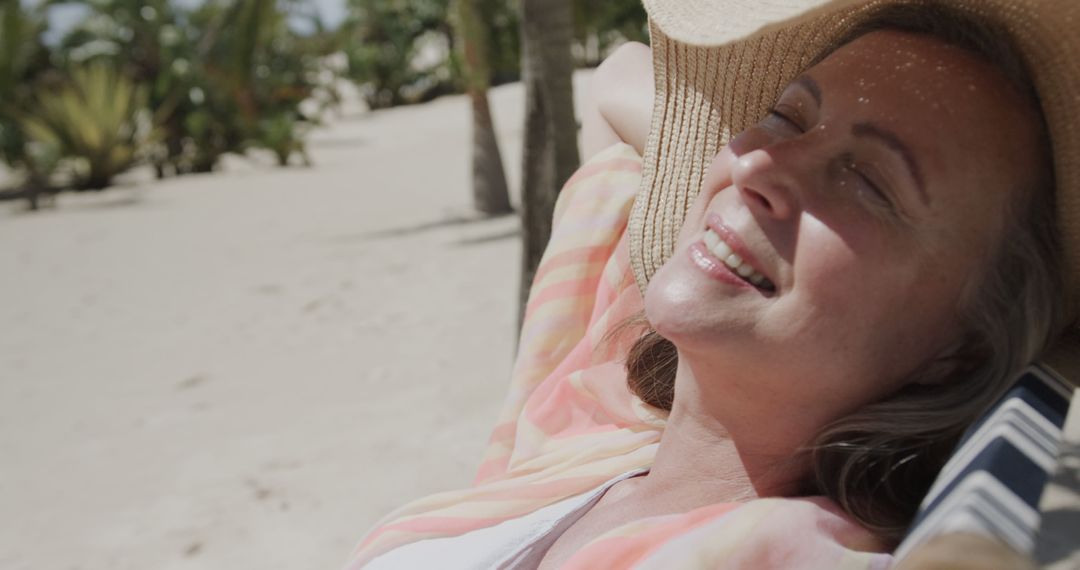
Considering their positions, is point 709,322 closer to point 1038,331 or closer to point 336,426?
point 1038,331

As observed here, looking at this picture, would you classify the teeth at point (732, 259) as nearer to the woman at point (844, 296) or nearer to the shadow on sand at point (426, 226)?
the woman at point (844, 296)

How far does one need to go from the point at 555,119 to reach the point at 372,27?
2881 centimetres

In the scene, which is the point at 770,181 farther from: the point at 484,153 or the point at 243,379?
the point at 484,153

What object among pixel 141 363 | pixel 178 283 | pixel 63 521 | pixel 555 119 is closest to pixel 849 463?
pixel 555 119

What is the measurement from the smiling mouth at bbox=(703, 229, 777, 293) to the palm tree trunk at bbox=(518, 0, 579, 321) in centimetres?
229

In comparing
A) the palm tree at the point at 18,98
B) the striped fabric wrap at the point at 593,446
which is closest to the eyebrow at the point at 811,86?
the striped fabric wrap at the point at 593,446

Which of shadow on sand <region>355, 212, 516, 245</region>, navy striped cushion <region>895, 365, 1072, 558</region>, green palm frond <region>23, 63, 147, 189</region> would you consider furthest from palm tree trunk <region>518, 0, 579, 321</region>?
green palm frond <region>23, 63, 147, 189</region>

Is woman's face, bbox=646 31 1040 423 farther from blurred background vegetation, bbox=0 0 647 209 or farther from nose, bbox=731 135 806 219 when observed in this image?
blurred background vegetation, bbox=0 0 647 209

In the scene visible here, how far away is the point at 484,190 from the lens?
32.1 ft

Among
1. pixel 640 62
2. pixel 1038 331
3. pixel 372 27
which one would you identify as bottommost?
pixel 372 27

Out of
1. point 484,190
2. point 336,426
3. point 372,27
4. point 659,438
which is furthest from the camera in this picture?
point 372,27

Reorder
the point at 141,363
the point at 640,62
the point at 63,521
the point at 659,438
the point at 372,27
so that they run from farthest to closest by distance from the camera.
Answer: the point at 372,27
the point at 141,363
the point at 63,521
the point at 640,62
the point at 659,438

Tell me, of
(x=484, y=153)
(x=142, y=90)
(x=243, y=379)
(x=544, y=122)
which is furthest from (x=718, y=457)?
(x=142, y=90)

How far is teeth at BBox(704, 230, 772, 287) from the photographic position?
138 cm
